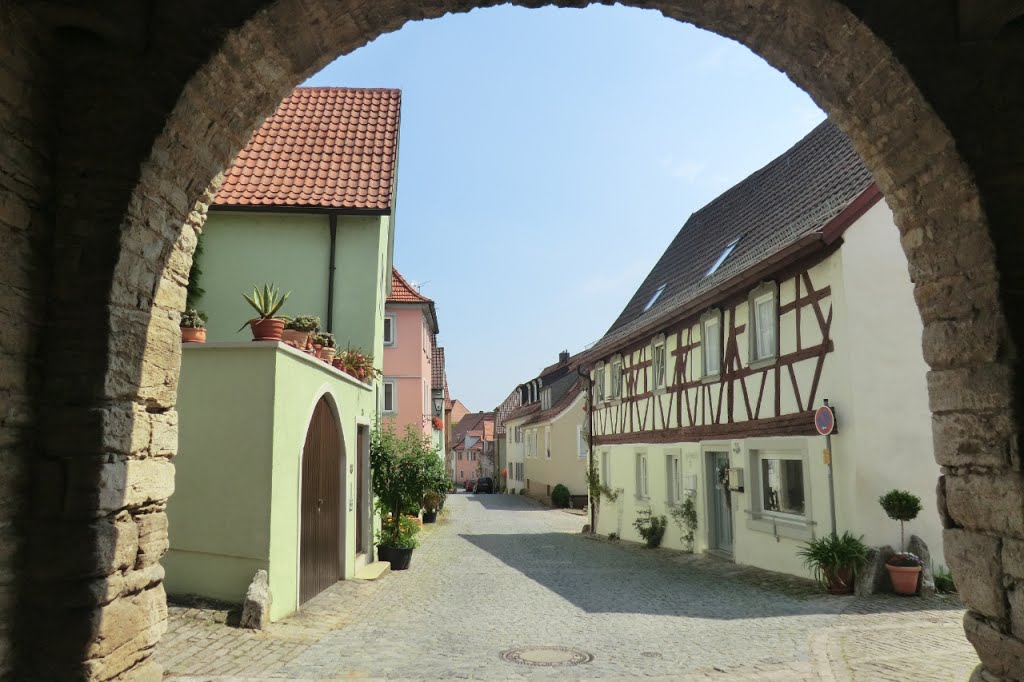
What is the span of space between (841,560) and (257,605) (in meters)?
6.33

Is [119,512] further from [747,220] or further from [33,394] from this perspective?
[747,220]

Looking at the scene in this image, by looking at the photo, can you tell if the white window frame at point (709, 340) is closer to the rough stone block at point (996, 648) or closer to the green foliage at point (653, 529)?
the green foliage at point (653, 529)

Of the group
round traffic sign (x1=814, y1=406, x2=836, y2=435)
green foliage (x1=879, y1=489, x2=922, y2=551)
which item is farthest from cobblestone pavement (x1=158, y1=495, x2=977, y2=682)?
round traffic sign (x1=814, y1=406, x2=836, y2=435)

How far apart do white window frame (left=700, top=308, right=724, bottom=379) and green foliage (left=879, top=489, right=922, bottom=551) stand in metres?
4.46

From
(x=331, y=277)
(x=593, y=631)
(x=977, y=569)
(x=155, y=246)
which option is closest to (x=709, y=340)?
(x=331, y=277)

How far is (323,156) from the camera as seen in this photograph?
1305cm

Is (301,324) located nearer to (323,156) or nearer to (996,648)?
(323,156)

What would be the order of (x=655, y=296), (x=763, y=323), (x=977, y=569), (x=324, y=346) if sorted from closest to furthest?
(x=977, y=569), (x=324, y=346), (x=763, y=323), (x=655, y=296)

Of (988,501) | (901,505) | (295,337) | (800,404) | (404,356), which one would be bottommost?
(901,505)

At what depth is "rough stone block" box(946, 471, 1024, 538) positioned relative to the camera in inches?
136

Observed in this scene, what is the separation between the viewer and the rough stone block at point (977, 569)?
11.8 feet

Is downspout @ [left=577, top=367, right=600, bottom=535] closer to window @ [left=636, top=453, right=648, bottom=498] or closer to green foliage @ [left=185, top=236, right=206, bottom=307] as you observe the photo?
window @ [left=636, top=453, right=648, bottom=498]

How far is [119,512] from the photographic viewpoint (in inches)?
141

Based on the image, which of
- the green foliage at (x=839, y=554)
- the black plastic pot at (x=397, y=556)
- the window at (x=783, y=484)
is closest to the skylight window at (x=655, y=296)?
the window at (x=783, y=484)
